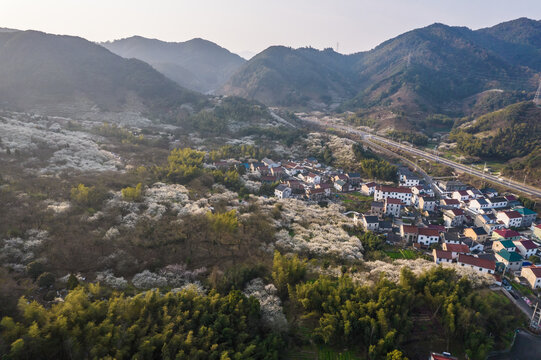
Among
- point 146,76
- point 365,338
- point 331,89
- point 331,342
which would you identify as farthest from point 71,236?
point 331,89

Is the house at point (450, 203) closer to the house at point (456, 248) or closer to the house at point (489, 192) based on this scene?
the house at point (489, 192)

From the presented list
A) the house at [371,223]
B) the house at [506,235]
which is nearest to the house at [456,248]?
the house at [506,235]

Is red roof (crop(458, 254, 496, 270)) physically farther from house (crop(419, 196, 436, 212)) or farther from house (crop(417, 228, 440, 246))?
house (crop(419, 196, 436, 212))

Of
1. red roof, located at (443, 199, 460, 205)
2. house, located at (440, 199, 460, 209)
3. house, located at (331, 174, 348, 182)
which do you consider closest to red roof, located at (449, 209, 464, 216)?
house, located at (440, 199, 460, 209)

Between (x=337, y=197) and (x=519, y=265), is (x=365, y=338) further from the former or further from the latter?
(x=337, y=197)

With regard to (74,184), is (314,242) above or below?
below

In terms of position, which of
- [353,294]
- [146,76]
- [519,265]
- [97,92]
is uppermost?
[146,76]
